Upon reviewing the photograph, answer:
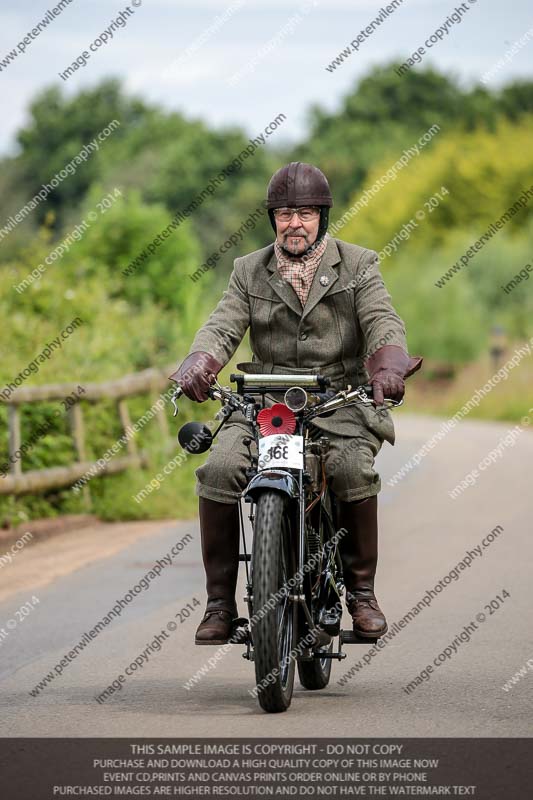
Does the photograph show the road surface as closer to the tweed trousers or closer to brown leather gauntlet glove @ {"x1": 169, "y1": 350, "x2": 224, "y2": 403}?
the tweed trousers

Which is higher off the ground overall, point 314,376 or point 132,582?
point 314,376

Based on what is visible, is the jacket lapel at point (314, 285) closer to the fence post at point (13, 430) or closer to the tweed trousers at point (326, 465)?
the tweed trousers at point (326, 465)

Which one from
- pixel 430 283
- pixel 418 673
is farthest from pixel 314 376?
pixel 430 283

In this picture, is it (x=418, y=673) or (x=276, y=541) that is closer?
(x=276, y=541)

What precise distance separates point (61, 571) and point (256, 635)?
5.16m

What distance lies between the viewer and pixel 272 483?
18.8 ft

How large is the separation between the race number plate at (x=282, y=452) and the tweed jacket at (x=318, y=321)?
1.56 feet

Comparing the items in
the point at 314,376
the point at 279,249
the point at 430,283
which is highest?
A: the point at 279,249

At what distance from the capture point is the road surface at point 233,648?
5.79 m

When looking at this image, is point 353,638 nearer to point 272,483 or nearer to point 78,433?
point 272,483

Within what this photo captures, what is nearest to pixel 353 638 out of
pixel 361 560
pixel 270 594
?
pixel 361 560
